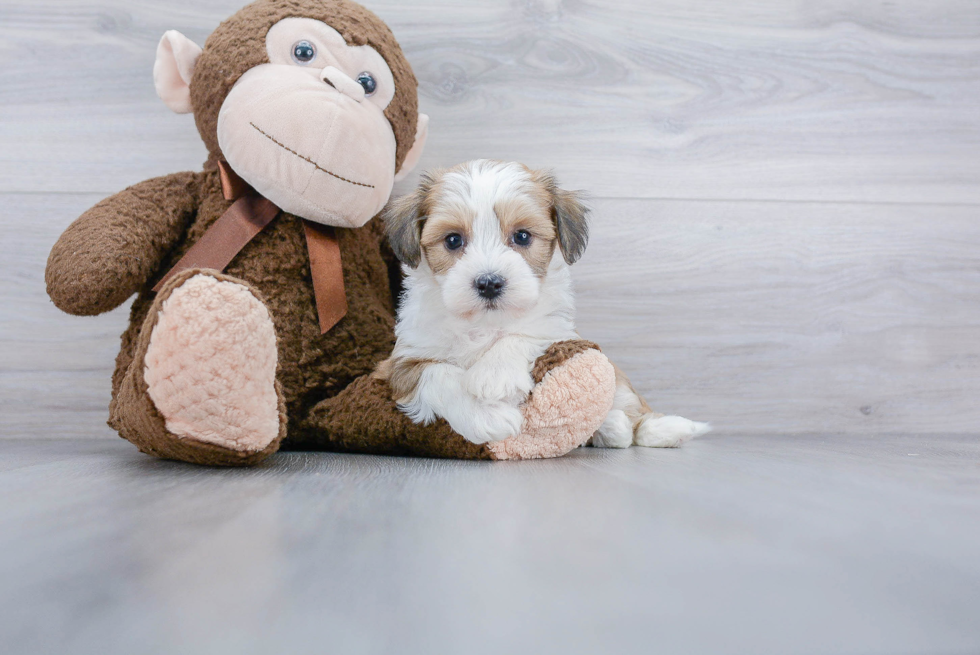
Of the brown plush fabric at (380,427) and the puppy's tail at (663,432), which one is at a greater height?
the brown plush fabric at (380,427)

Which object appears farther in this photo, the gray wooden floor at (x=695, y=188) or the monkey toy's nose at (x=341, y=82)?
the gray wooden floor at (x=695, y=188)

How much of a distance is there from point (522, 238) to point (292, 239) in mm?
458

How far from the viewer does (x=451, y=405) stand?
1.13 m

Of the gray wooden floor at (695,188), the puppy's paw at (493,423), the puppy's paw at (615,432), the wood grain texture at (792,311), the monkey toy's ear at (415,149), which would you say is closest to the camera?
the puppy's paw at (493,423)

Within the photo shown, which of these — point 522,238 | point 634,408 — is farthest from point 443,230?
point 634,408

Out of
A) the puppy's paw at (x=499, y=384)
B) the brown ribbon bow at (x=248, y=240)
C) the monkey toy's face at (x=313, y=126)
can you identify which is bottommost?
the puppy's paw at (x=499, y=384)

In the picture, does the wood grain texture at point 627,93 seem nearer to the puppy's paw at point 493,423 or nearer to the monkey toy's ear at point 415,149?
the monkey toy's ear at point 415,149

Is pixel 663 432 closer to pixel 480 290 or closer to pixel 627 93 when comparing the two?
pixel 480 290

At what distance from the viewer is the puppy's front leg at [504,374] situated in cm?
111

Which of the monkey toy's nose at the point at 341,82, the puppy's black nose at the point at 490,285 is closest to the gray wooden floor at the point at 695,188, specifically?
the puppy's black nose at the point at 490,285

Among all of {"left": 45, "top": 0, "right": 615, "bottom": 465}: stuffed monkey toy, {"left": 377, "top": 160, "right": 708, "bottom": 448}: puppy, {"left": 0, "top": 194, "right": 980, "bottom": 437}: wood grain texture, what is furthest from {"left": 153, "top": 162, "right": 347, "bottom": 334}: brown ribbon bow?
{"left": 0, "top": 194, "right": 980, "bottom": 437}: wood grain texture

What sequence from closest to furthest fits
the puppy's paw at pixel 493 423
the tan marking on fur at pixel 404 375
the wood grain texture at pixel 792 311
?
the puppy's paw at pixel 493 423, the tan marking on fur at pixel 404 375, the wood grain texture at pixel 792 311

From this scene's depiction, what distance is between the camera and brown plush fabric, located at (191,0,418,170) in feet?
4.07

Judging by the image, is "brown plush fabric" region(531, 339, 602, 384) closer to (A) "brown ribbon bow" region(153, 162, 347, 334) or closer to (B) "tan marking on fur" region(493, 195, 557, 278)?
(B) "tan marking on fur" region(493, 195, 557, 278)
